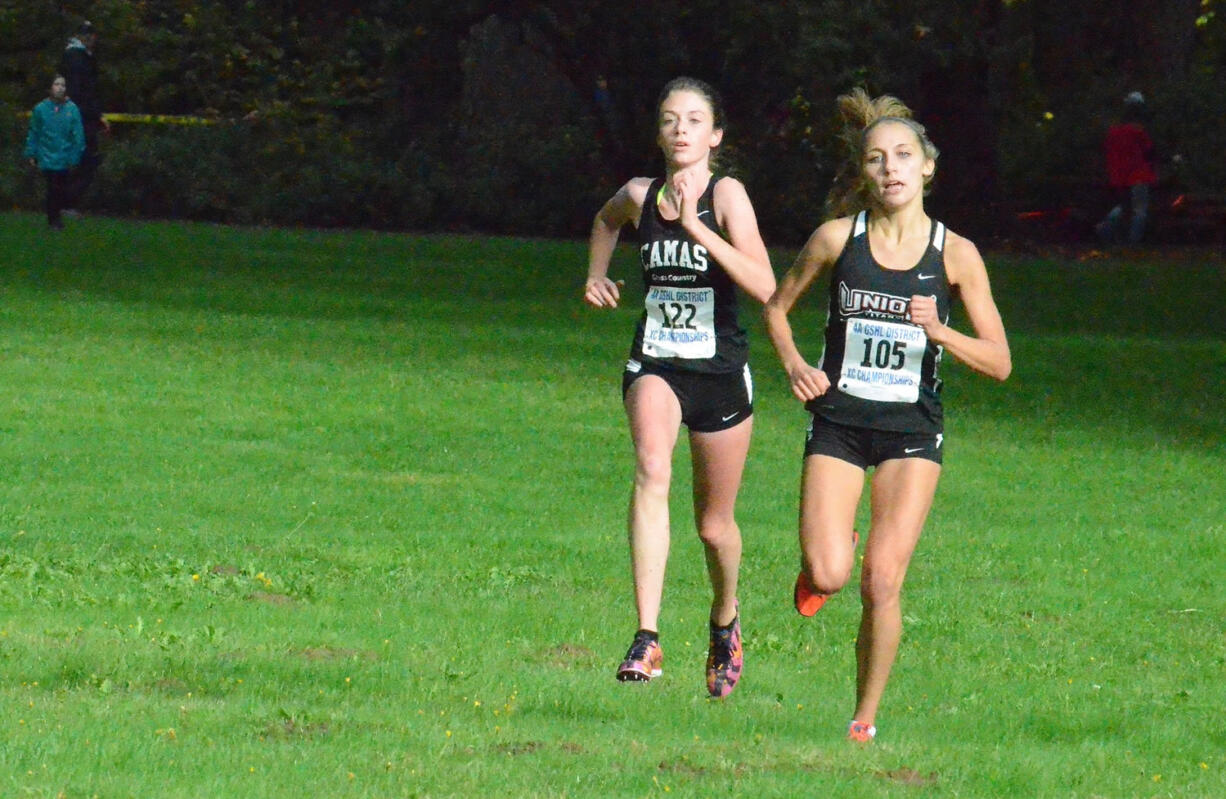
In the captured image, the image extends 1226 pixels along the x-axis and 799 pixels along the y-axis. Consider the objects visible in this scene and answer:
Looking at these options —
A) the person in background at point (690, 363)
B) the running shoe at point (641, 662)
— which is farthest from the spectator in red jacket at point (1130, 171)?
the running shoe at point (641, 662)

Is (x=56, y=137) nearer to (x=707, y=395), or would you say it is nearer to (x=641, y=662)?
(x=707, y=395)

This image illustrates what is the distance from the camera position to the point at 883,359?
678 centimetres

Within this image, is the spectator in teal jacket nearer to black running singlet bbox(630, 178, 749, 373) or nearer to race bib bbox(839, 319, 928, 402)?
black running singlet bbox(630, 178, 749, 373)

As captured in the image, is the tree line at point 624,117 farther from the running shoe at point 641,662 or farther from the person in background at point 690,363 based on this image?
the running shoe at point 641,662

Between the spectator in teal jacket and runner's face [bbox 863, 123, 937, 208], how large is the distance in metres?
24.4

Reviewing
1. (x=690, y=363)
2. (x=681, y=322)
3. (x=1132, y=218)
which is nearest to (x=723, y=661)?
(x=690, y=363)

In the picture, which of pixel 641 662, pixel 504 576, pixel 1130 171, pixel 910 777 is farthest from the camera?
pixel 1130 171

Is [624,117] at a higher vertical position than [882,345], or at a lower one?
higher

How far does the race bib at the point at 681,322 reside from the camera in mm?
7570

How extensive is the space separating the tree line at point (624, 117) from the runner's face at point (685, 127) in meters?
23.6

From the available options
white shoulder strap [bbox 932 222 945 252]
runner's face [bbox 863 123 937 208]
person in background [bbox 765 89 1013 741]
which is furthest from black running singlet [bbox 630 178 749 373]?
white shoulder strap [bbox 932 222 945 252]

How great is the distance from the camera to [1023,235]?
3466 centimetres

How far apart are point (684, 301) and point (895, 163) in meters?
1.07

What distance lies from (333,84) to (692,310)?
3849 cm
